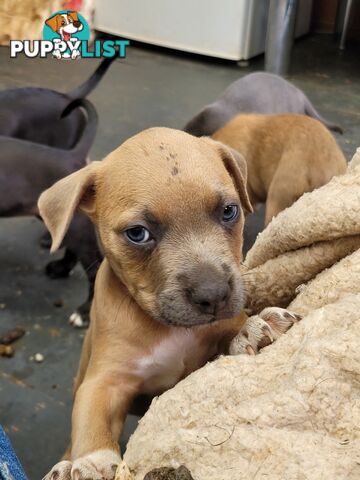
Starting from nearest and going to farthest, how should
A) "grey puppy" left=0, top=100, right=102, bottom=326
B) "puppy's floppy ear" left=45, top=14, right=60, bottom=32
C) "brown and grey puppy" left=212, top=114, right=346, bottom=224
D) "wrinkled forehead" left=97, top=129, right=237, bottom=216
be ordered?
"wrinkled forehead" left=97, top=129, right=237, bottom=216 → "grey puppy" left=0, top=100, right=102, bottom=326 → "brown and grey puppy" left=212, top=114, right=346, bottom=224 → "puppy's floppy ear" left=45, top=14, right=60, bottom=32

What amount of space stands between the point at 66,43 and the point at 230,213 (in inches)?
265

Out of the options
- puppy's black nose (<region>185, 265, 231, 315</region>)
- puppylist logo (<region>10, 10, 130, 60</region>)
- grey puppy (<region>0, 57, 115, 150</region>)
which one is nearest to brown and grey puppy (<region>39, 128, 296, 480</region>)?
puppy's black nose (<region>185, 265, 231, 315</region>)

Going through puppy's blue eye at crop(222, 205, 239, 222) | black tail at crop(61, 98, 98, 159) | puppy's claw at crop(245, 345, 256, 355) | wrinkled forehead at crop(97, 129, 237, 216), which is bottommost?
black tail at crop(61, 98, 98, 159)

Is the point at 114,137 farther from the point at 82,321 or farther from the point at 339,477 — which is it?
the point at 339,477

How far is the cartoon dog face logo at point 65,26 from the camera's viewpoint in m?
7.66

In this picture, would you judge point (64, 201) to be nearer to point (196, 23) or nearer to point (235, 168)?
point (235, 168)

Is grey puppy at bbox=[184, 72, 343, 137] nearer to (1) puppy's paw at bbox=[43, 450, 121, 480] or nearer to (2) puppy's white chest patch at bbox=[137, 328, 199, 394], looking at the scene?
(2) puppy's white chest patch at bbox=[137, 328, 199, 394]

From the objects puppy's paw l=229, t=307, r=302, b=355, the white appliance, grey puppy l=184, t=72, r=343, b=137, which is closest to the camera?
puppy's paw l=229, t=307, r=302, b=355

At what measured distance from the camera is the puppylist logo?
770cm

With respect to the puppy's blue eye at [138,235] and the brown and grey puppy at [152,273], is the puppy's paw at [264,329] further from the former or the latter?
the puppy's blue eye at [138,235]

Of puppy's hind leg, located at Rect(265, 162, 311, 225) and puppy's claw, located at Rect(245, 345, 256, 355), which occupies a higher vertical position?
puppy's claw, located at Rect(245, 345, 256, 355)

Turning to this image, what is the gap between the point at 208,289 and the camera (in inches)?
67.0

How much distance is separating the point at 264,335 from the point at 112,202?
2.01 feet

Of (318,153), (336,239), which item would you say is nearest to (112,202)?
(336,239)
